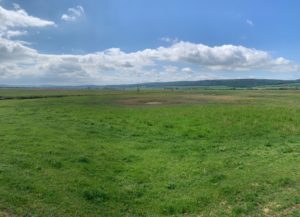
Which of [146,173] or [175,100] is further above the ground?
[175,100]

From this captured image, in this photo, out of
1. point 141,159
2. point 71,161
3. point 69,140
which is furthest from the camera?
point 69,140

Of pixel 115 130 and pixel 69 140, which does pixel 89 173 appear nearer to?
pixel 69 140

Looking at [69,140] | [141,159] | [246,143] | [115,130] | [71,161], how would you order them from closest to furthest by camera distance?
[71,161] < [141,159] < [69,140] < [246,143] < [115,130]

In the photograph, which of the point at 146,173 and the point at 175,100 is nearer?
the point at 146,173

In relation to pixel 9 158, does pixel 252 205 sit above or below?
below

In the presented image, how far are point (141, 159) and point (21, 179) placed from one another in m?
7.89

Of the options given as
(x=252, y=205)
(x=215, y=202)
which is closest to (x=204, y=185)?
(x=215, y=202)

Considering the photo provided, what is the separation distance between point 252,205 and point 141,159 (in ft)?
28.7

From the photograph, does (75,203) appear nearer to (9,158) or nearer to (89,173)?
(89,173)

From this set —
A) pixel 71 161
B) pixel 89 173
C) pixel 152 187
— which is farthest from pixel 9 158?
pixel 152 187

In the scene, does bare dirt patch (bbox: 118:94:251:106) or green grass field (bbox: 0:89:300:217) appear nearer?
green grass field (bbox: 0:89:300:217)

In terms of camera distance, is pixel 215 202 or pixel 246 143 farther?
pixel 246 143

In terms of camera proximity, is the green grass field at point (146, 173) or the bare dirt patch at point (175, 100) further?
the bare dirt patch at point (175, 100)

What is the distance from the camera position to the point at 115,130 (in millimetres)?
31109
